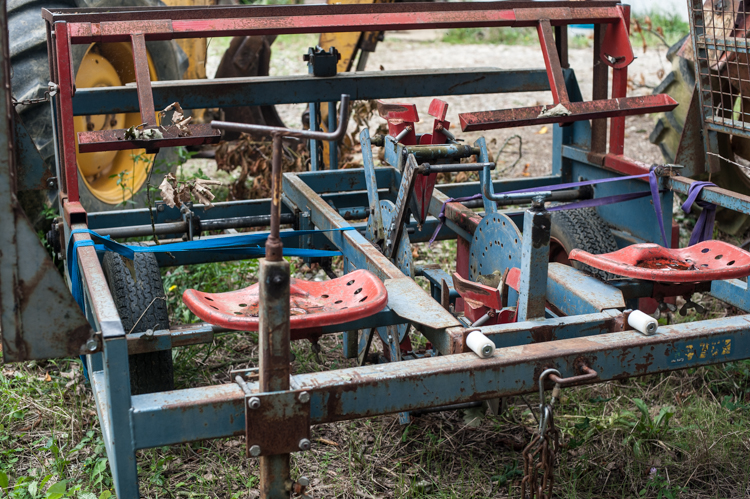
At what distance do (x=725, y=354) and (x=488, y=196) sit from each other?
3.30 ft

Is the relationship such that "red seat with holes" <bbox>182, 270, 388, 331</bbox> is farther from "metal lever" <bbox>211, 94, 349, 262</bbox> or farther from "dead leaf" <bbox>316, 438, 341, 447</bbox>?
"dead leaf" <bbox>316, 438, 341, 447</bbox>

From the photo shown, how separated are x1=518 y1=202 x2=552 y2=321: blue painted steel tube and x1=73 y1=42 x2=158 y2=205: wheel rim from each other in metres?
3.13

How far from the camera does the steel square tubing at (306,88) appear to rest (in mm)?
4191

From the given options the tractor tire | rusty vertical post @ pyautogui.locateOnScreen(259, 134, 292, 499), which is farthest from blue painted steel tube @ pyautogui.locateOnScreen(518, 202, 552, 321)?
the tractor tire

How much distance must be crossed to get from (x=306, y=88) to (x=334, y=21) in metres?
0.92

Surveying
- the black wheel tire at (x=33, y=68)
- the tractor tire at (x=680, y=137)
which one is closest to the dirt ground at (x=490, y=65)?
the tractor tire at (x=680, y=137)

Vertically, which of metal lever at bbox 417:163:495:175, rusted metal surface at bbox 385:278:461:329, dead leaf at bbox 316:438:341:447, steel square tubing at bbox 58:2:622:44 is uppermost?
steel square tubing at bbox 58:2:622:44

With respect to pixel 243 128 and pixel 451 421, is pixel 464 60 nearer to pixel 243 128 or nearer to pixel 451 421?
pixel 451 421

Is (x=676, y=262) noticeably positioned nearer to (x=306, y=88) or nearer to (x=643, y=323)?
(x=643, y=323)

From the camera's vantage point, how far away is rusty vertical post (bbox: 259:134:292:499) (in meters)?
1.86

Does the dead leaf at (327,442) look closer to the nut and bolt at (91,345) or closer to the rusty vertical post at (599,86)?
the nut and bolt at (91,345)

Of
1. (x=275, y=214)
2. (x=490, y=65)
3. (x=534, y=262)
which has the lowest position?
(x=534, y=262)

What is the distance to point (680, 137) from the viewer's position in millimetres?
4883

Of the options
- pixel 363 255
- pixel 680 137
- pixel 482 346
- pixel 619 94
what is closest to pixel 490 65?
pixel 680 137
